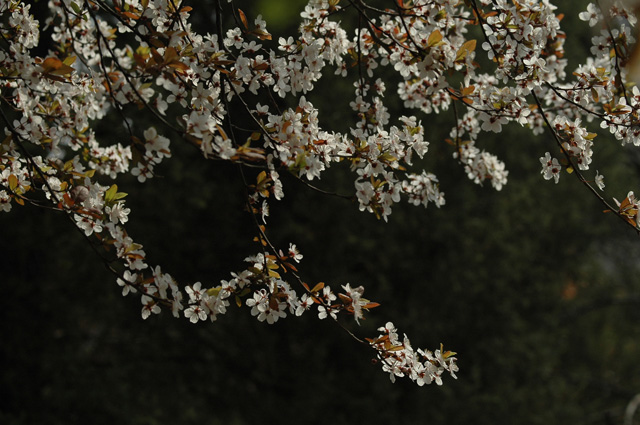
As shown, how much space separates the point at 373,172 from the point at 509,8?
607 mm

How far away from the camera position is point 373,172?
1.75m

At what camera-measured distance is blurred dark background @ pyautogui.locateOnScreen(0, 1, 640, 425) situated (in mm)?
3986

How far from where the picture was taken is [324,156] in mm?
1705

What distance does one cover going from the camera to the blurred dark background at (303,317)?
399 centimetres

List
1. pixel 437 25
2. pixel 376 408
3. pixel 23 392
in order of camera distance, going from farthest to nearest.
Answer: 1. pixel 376 408
2. pixel 23 392
3. pixel 437 25

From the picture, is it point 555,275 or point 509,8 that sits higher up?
point 555,275

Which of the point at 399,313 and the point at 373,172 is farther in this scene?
the point at 399,313

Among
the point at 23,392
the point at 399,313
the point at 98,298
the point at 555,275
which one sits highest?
the point at 555,275

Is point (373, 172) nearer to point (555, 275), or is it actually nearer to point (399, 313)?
point (399, 313)

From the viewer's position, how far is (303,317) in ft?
14.7

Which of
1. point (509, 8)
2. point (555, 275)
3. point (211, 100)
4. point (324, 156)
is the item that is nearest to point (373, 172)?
point (324, 156)

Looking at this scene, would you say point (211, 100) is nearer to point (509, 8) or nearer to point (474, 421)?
point (509, 8)

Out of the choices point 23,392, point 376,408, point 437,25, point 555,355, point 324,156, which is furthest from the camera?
point 555,355

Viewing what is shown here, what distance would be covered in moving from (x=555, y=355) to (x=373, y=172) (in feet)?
12.9
